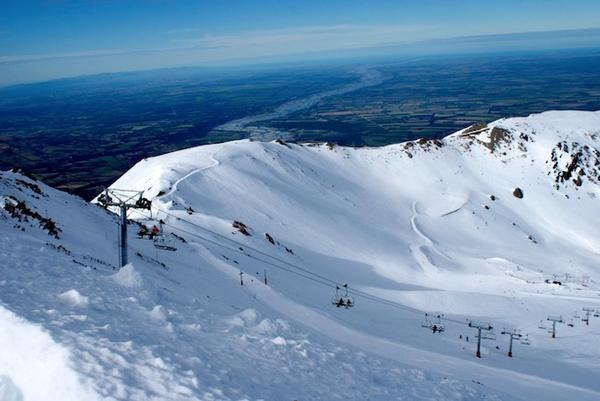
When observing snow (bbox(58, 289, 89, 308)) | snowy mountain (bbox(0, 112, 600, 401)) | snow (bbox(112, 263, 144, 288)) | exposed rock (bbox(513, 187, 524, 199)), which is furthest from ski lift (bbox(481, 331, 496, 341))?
exposed rock (bbox(513, 187, 524, 199))

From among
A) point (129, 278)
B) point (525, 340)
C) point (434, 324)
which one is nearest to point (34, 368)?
point (129, 278)

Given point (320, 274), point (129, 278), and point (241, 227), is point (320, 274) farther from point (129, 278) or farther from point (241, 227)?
point (129, 278)

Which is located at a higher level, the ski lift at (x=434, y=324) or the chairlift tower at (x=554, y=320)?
the ski lift at (x=434, y=324)

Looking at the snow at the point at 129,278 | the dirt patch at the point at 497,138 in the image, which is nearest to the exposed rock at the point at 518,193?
the dirt patch at the point at 497,138

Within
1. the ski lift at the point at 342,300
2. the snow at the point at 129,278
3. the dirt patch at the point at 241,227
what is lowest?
the ski lift at the point at 342,300

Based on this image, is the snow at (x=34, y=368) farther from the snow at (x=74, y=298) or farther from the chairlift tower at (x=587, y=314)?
the chairlift tower at (x=587, y=314)

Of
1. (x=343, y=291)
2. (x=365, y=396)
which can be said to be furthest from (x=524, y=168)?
(x=365, y=396)

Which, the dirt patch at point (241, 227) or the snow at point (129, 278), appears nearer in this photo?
the snow at point (129, 278)

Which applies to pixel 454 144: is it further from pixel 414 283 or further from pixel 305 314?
pixel 305 314

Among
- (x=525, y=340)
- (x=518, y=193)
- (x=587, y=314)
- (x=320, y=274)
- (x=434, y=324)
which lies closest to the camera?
(x=525, y=340)
